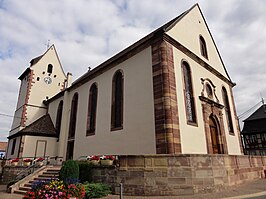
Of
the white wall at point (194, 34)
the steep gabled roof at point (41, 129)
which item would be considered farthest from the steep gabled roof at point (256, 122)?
the steep gabled roof at point (41, 129)

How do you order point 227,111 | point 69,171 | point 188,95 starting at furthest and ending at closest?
point 227,111 → point 188,95 → point 69,171

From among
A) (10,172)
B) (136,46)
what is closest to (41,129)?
(10,172)

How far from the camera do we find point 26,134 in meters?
19.4

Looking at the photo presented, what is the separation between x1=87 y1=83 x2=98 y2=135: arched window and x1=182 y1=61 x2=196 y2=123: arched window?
303 inches

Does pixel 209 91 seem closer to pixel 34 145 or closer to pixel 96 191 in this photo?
pixel 96 191

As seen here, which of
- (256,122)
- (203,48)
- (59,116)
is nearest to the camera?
(203,48)

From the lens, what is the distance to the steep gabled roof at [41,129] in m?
19.7

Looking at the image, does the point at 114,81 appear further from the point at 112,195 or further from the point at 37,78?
the point at 37,78

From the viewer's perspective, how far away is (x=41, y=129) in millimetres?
20938

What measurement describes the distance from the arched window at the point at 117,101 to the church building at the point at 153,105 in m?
0.07

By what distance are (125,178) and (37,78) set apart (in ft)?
74.9

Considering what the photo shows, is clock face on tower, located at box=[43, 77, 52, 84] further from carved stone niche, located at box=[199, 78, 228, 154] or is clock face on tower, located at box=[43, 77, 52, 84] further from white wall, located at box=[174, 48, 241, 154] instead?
carved stone niche, located at box=[199, 78, 228, 154]

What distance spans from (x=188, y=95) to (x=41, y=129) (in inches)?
638

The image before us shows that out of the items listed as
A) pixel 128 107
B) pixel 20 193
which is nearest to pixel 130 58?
pixel 128 107
